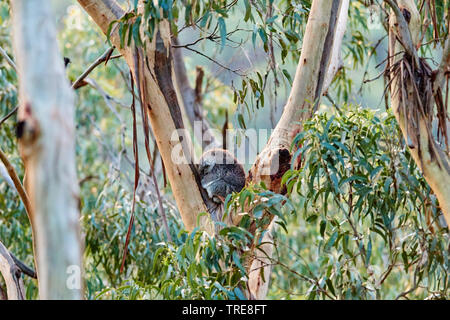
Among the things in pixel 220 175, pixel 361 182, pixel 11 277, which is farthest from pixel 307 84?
pixel 11 277

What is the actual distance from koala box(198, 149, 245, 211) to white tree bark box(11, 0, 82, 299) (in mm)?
1518

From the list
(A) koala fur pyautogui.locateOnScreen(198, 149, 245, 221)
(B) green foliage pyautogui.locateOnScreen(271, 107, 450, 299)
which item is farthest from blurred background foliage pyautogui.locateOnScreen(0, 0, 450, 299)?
(A) koala fur pyautogui.locateOnScreen(198, 149, 245, 221)

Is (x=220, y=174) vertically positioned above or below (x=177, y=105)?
below

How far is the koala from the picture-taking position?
2793mm

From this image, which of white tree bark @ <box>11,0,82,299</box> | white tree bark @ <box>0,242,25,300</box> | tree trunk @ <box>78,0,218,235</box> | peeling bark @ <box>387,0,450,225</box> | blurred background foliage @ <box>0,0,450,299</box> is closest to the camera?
white tree bark @ <box>11,0,82,299</box>

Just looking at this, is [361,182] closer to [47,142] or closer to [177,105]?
[177,105]

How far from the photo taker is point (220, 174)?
3014 millimetres

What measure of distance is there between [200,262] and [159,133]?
0.62 meters

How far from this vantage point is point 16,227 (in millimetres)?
4648

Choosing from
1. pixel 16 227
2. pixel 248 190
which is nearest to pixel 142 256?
pixel 16 227

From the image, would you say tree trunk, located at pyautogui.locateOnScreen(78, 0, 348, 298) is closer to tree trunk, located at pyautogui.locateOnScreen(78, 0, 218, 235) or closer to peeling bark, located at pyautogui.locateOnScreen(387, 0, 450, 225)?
tree trunk, located at pyautogui.locateOnScreen(78, 0, 218, 235)

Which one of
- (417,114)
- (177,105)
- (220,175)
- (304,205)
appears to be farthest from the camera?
(220,175)

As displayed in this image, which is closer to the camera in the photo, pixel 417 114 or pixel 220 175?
pixel 417 114

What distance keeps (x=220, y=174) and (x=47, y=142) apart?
5.97 ft
